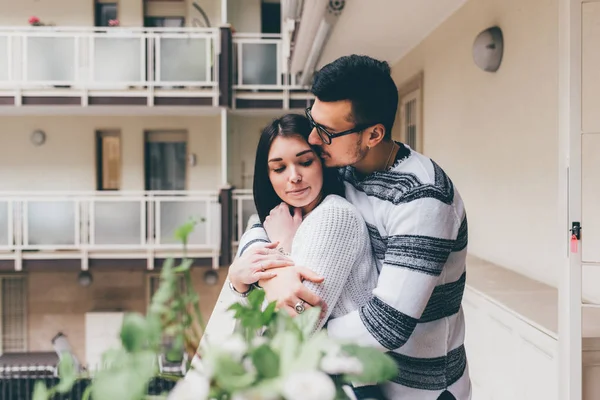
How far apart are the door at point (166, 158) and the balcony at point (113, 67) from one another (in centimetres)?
147

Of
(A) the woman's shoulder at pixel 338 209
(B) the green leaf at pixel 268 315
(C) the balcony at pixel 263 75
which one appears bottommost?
(B) the green leaf at pixel 268 315

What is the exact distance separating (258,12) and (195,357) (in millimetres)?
10352

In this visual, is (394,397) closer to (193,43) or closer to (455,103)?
(455,103)

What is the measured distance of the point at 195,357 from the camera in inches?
26.1

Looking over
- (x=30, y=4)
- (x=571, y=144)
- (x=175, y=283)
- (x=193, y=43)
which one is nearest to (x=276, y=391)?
(x=175, y=283)

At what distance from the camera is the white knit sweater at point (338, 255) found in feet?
3.89

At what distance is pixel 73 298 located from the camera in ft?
33.7

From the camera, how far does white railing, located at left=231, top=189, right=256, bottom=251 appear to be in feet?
28.9

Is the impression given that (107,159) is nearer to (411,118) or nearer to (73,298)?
(73,298)

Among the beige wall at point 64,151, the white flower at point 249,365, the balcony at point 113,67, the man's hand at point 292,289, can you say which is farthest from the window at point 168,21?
the white flower at point 249,365

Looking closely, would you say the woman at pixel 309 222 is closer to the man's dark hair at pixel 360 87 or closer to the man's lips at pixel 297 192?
the man's lips at pixel 297 192

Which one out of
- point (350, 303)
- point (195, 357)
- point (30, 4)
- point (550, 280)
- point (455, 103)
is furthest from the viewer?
point (30, 4)

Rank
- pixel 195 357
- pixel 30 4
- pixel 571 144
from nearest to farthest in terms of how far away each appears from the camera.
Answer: pixel 195 357
pixel 571 144
pixel 30 4

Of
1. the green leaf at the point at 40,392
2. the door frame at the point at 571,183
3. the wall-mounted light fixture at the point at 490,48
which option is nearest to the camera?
the green leaf at the point at 40,392
